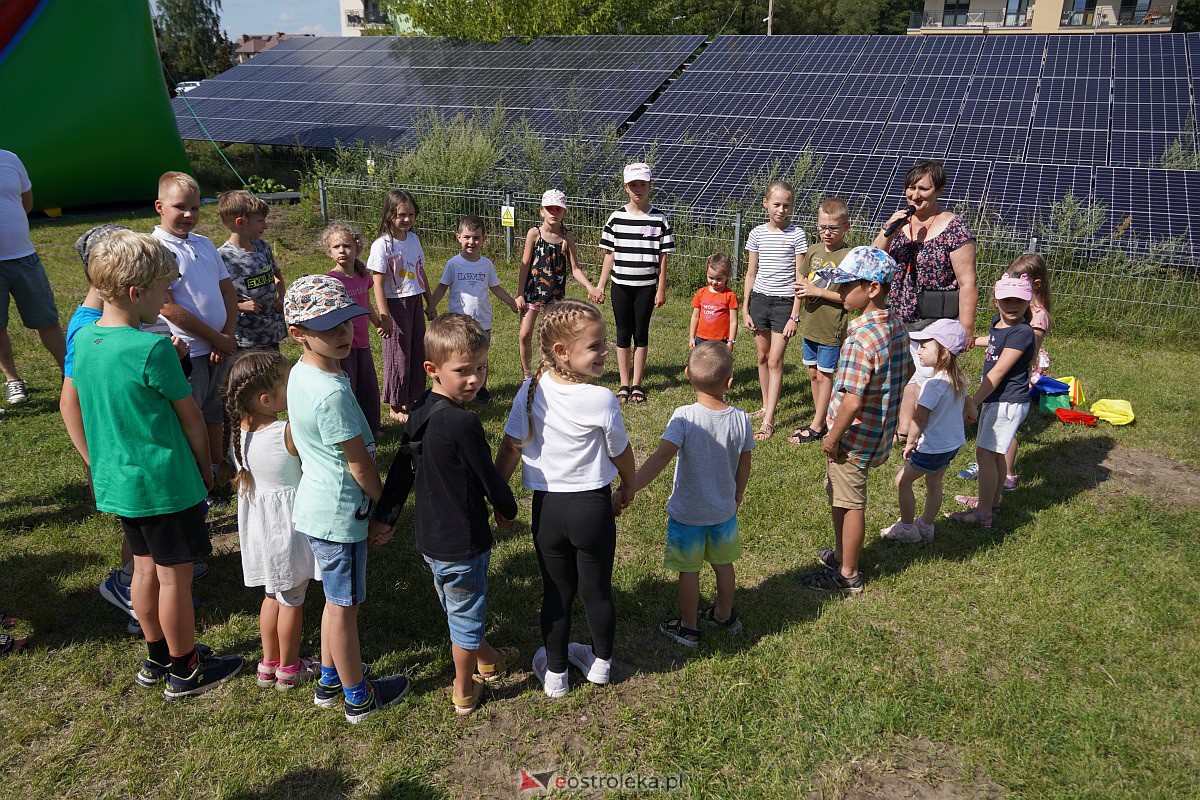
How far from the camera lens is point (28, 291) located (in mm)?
5773

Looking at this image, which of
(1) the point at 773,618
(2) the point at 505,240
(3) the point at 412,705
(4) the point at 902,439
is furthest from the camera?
(2) the point at 505,240

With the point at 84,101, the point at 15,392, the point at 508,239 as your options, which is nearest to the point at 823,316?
the point at 508,239

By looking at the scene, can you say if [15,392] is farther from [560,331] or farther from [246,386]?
[560,331]

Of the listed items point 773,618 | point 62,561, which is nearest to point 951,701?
point 773,618

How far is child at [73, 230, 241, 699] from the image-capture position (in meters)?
2.89

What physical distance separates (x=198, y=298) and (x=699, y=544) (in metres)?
2.99

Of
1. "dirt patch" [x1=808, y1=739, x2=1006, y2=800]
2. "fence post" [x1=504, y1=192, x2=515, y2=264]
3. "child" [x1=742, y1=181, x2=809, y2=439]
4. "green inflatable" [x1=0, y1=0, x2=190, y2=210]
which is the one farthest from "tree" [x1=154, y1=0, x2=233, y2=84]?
"dirt patch" [x1=808, y1=739, x2=1006, y2=800]

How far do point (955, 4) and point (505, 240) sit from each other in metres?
45.3

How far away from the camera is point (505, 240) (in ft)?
38.6

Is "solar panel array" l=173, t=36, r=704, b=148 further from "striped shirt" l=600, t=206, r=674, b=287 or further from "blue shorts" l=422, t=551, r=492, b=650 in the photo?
"blue shorts" l=422, t=551, r=492, b=650

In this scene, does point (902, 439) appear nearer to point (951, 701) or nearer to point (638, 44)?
point (951, 701)

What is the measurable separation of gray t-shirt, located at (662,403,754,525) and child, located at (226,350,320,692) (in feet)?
5.23

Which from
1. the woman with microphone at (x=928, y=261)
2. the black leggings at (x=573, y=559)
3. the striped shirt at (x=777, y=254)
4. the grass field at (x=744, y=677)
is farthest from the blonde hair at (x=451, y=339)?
the striped shirt at (x=777, y=254)

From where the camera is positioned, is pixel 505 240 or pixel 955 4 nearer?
pixel 505 240
